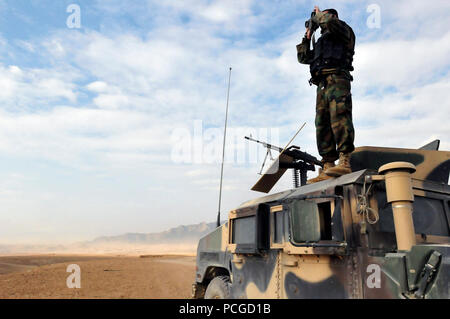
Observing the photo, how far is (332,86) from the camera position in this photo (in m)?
3.85

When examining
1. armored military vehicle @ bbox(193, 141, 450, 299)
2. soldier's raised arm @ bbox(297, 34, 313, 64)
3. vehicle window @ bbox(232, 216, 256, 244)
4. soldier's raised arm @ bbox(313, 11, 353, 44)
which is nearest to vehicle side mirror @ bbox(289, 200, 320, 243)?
armored military vehicle @ bbox(193, 141, 450, 299)

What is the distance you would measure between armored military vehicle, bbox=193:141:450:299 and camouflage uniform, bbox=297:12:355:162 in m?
0.32

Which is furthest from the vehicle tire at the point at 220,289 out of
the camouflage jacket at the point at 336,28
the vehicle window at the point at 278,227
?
the camouflage jacket at the point at 336,28

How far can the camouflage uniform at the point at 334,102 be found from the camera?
3.71 m

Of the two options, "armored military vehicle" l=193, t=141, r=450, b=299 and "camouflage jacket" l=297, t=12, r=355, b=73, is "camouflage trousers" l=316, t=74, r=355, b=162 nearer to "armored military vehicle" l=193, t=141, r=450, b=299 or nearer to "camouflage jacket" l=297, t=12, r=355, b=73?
"armored military vehicle" l=193, t=141, r=450, b=299

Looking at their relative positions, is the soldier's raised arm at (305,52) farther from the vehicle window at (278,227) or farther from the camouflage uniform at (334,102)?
the vehicle window at (278,227)

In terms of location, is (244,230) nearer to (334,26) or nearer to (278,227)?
(278,227)

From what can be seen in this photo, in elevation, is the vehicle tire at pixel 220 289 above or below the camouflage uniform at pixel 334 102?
below

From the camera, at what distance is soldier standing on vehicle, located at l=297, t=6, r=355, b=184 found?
3697 mm

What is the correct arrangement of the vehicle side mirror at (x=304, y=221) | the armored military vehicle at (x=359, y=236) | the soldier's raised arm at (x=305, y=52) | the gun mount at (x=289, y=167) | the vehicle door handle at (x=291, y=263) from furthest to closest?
A: the gun mount at (x=289, y=167) < the soldier's raised arm at (x=305, y=52) < the vehicle door handle at (x=291, y=263) < the vehicle side mirror at (x=304, y=221) < the armored military vehicle at (x=359, y=236)

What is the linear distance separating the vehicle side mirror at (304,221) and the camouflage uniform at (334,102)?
127 cm

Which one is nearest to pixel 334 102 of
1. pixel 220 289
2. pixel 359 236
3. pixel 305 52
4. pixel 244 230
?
pixel 305 52
